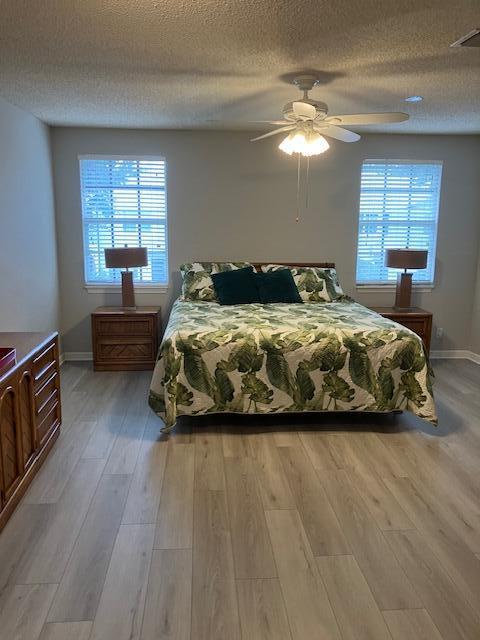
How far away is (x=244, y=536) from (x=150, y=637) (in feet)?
2.14

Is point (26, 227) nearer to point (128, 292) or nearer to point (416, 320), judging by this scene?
point (128, 292)

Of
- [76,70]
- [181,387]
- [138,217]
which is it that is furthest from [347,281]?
[76,70]

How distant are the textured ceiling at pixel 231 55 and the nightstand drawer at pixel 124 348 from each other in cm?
209

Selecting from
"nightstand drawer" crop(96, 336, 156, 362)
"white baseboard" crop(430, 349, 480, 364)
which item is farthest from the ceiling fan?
"white baseboard" crop(430, 349, 480, 364)

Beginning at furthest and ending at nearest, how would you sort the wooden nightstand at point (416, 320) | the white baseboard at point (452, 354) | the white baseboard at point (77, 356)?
1. the white baseboard at point (452, 354)
2. the white baseboard at point (77, 356)
3. the wooden nightstand at point (416, 320)

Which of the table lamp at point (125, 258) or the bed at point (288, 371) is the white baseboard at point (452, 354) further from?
the table lamp at point (125, 258)

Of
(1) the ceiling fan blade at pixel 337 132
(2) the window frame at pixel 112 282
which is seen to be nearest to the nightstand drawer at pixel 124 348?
(2) the window frame at pixel 112 282

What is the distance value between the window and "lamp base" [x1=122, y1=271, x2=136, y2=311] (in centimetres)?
28

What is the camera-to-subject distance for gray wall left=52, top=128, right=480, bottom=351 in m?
4.94

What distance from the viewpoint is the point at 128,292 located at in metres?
4.91

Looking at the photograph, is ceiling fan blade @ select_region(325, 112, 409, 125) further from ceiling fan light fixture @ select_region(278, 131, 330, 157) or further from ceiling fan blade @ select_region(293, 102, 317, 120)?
ceiling fan blade @ select_region(293, 102, 317, 120)

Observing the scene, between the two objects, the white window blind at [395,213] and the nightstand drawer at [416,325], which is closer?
the nightstand drawer at [416,325]

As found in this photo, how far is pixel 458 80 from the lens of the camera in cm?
309

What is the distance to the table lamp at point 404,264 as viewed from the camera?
191 inches
